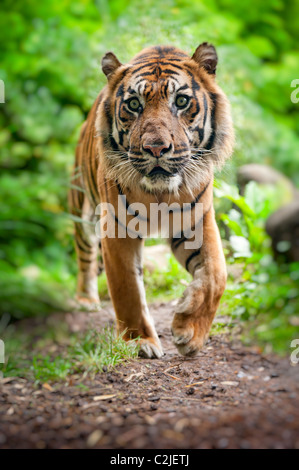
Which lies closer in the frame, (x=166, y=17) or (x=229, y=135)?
(x=229, y=135)

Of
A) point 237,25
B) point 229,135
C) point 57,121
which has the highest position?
point 237,25

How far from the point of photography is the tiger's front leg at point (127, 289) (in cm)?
313

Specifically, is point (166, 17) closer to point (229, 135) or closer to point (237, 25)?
point (229, 135)

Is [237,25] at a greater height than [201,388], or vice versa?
[237,25]

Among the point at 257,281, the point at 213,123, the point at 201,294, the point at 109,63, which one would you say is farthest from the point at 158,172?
the point at 257,281

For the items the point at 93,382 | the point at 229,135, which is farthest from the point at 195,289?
the point at 229,135

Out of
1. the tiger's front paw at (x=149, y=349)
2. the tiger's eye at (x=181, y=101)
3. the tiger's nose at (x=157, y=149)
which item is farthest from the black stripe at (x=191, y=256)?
the tiger's eye at (x=181, y=101)

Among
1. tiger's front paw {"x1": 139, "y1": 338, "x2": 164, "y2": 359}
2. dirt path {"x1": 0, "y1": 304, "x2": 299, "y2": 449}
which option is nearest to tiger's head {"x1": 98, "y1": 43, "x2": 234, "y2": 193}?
tiger's front paw {"x1": 139, "y1": 338, "x2": 164, "y2": 359}

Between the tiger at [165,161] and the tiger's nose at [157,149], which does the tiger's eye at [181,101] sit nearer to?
the tiger at [165,161]

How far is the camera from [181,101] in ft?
9.34

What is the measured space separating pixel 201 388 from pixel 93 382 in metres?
0.52

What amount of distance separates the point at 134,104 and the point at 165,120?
263mm

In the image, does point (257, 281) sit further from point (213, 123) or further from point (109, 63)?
point (109, 63)

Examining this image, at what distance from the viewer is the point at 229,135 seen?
3.17 metres
